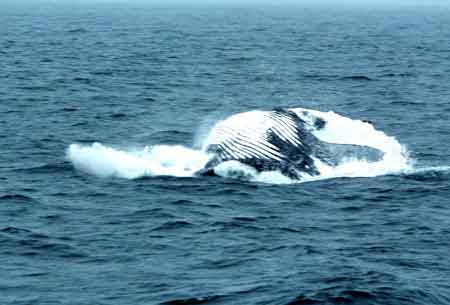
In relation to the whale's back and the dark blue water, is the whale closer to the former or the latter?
the whale's back

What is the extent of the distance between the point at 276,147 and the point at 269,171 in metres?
0.91

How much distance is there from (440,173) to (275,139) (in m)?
4.98

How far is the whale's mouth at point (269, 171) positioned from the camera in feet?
87.7

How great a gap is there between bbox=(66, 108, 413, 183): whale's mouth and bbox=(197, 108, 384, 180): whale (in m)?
0.09

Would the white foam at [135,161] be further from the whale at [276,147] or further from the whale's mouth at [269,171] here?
the whale at [276,147]

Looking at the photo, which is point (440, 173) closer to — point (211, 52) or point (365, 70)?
point (365, 70)

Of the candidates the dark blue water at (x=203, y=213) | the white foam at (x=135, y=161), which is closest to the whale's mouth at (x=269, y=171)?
the white foam at (x=135, y=161)

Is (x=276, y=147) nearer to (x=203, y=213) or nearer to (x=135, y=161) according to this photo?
(x=135, y=161)

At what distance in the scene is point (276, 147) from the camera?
1065 inches

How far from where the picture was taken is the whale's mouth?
26719mm

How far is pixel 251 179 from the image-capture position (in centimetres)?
2633

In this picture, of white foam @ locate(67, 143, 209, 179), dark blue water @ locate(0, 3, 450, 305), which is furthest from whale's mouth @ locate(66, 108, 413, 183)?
dark blue water @ locate(0, 3, 450, 305)

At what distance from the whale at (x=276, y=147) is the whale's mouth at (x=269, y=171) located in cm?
9

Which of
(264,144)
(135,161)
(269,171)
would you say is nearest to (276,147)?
(264,144)
